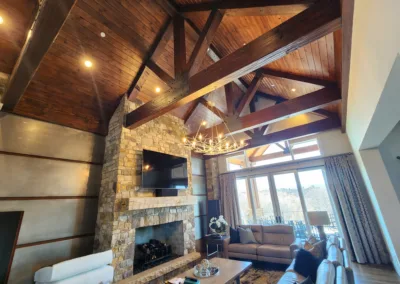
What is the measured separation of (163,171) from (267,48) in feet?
11.1

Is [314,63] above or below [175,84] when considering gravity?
above

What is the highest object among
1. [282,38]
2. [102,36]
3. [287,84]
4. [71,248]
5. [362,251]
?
[102,36]

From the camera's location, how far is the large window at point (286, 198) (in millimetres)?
5277

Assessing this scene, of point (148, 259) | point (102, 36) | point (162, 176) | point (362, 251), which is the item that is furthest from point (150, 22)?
point (362, 251)

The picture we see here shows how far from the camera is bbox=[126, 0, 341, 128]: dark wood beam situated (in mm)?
1944

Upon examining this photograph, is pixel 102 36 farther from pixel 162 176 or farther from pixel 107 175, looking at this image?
pixel 162 176

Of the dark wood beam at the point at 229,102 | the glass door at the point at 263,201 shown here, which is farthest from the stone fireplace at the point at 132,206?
the glass door at the point at 263,201

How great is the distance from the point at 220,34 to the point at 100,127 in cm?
362

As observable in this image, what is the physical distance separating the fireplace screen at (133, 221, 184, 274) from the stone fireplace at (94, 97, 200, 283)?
2 cm

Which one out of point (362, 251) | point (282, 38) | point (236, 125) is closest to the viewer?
point (282, 38)

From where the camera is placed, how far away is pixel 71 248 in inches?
138

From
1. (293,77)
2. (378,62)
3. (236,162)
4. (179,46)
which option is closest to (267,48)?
(378,62)

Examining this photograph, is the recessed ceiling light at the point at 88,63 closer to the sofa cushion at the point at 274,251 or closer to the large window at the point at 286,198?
the sofa cushion at the point at 274,251

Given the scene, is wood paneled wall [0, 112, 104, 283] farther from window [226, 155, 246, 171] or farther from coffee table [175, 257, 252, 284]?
window [226, 155, 246, 171]
